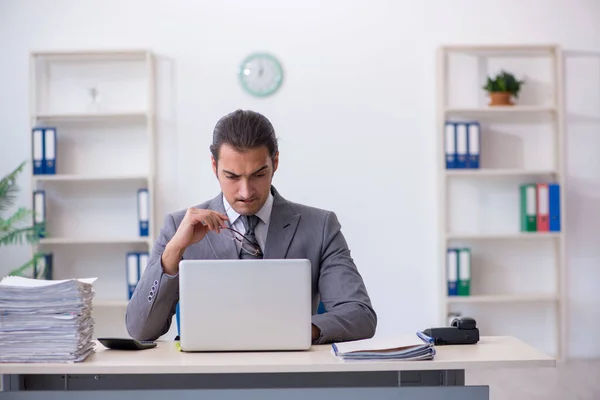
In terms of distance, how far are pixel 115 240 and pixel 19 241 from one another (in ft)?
2.15

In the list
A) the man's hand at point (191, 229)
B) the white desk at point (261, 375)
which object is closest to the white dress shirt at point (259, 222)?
the man's hand at point (191, 229)

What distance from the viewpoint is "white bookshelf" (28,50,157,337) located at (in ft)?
17.2

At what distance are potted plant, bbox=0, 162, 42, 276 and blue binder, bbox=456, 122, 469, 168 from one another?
2665 millimetres

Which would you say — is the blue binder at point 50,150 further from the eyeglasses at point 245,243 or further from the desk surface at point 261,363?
the desk surface at point 261,363

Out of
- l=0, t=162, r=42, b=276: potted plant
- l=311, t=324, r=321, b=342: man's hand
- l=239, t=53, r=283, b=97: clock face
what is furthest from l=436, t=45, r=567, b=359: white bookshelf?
l=311, t=324, r=321, b=342: man's hand

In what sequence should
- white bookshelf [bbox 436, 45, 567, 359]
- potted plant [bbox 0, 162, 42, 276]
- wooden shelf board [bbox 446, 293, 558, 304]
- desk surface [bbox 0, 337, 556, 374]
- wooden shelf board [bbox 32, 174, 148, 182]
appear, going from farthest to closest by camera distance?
white bookshelf [bbox 436, 45, 567, 359], wooden shelf board [bbox 446, 293, 558, 304], wooden shelf board [bbox 32, 174, 148, 182], potted plant [bbox 0, 162, 42, 276], desk surface [bbox 0, 337, 556, 374]

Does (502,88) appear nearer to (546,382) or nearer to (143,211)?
(546,382)

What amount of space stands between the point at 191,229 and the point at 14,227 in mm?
3241

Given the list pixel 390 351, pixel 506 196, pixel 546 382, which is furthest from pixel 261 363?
pixel 506 196

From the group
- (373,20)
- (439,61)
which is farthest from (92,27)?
(439,61)

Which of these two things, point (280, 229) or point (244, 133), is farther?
point (280, 229)

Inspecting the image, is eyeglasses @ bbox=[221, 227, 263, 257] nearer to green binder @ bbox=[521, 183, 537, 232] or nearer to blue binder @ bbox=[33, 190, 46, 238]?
blue binder @ bbox=[33, 190, 46, 238]

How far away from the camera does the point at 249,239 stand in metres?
2.64

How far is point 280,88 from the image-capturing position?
5250mm
